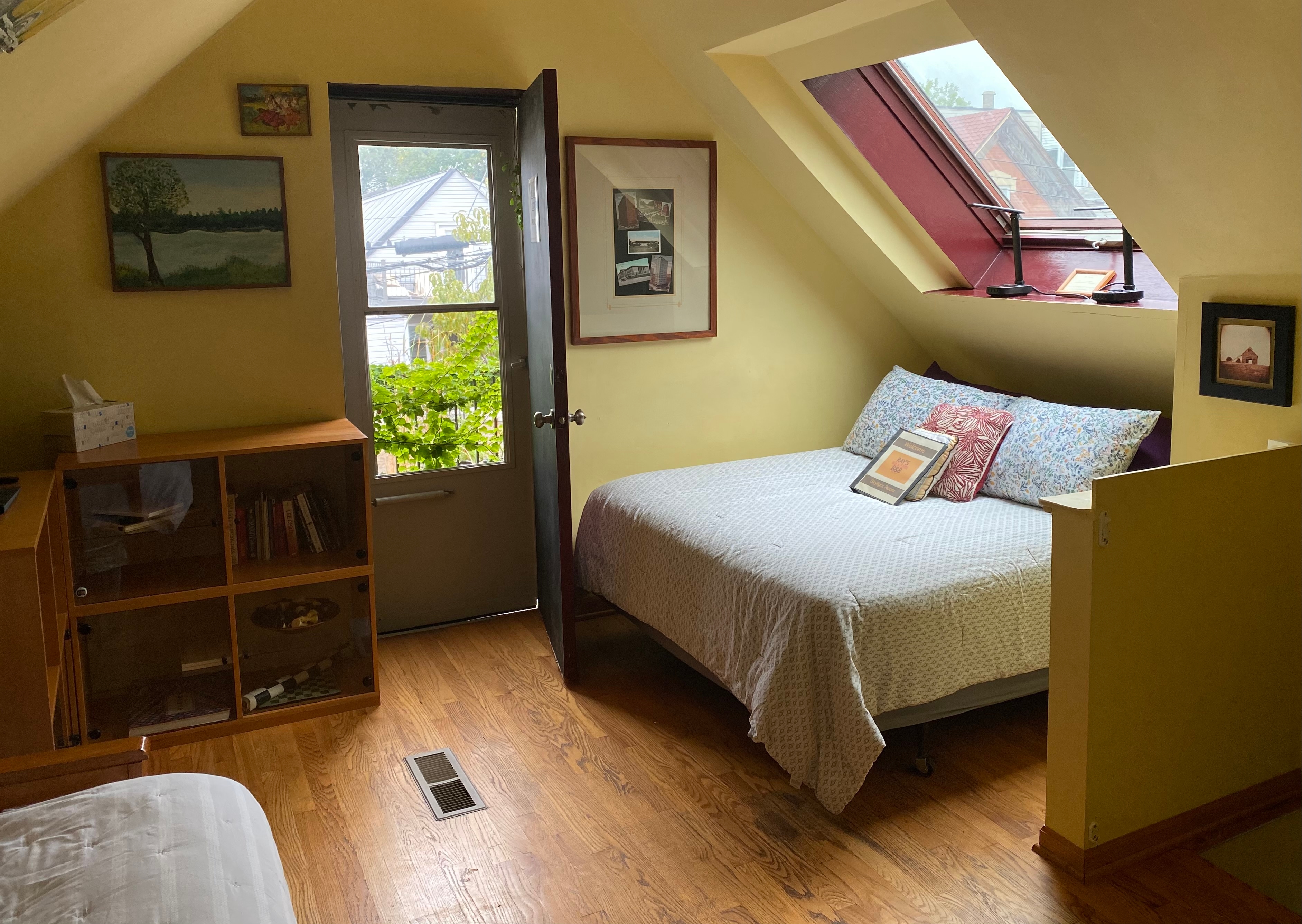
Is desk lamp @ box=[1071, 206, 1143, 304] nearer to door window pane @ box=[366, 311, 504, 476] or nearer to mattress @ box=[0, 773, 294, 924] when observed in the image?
door window pane @ box=[366, 311, 504, 476]

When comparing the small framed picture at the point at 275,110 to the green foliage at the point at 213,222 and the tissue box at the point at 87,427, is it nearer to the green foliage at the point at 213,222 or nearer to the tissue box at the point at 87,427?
the green foliage at the point at 213,222

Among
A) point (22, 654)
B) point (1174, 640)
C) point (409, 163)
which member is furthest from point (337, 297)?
point (1174, 640)

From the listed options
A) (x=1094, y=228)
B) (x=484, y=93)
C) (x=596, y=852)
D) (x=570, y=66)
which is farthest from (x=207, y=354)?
(x=1094, y=228)

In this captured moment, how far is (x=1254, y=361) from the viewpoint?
2609 mm

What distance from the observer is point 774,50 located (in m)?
3.54

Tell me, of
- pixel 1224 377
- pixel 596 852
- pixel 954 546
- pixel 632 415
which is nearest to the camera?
pixel 596 852

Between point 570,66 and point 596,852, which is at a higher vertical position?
point 570,66

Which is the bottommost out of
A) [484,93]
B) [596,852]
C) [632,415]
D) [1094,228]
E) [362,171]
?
[596,852]

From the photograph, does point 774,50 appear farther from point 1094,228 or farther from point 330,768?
point 330,768

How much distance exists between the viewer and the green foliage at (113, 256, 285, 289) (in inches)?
122

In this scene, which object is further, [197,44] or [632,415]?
[632,415]

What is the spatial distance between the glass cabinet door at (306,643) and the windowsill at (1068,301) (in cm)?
237

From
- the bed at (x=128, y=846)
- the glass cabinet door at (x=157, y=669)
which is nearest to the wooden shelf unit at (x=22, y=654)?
the bed at (x=128, y=846)

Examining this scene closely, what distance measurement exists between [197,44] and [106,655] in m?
1.81
